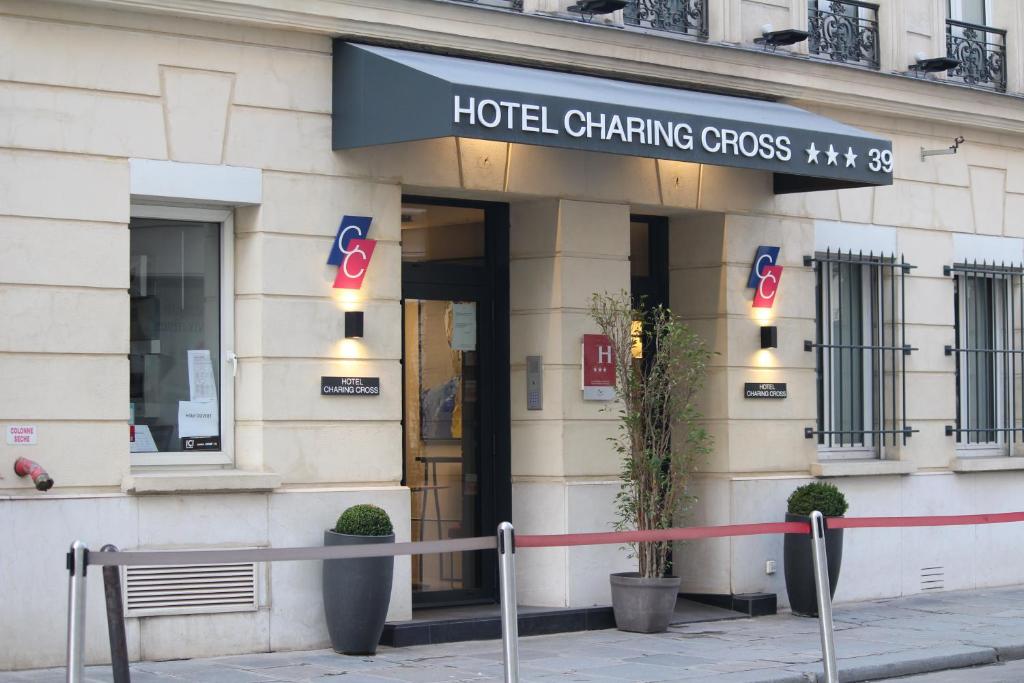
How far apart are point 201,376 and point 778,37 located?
253 inches

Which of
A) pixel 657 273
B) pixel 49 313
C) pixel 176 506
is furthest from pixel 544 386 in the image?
pixel 49 313

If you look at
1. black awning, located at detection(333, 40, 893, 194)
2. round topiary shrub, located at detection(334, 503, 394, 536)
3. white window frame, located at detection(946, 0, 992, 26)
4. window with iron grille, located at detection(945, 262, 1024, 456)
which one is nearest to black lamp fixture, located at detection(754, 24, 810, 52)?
black awning, located at detection(333, 40, 893, 194)

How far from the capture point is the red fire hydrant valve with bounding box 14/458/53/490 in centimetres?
1033

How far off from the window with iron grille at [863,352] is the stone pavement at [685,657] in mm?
2180

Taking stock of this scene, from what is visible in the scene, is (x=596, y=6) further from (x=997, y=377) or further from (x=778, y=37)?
(x=997, y=377)

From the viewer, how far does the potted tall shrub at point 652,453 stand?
12.9 m

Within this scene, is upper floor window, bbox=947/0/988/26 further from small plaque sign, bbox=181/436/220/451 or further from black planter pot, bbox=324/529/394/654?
small plaque sign, bbox=181/436/220/451

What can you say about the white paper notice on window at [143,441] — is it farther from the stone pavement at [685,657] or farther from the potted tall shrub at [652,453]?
the potted tall shrub at [652,453]

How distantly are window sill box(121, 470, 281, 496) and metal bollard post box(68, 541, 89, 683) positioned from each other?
11.2ft

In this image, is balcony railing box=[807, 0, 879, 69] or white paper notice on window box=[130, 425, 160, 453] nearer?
white paper notice on window box=[130, 425, 160, 453]

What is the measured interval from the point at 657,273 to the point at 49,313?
6396 mm

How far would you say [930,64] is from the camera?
51.7ft

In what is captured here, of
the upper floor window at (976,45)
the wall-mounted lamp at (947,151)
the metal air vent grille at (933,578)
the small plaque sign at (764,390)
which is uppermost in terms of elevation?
the upper floor window at (976,45)

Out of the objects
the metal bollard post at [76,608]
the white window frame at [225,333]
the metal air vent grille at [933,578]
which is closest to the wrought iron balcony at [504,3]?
the white window frame at [225,333]
